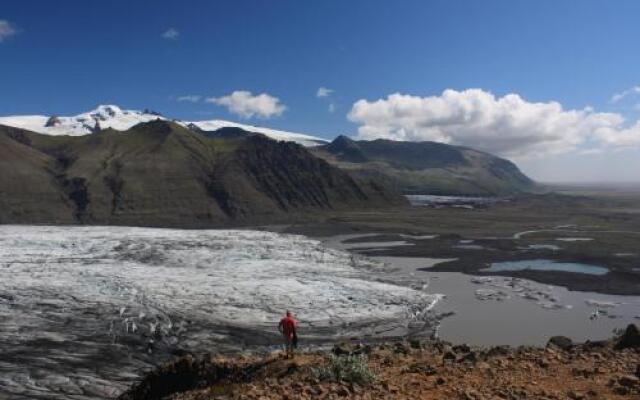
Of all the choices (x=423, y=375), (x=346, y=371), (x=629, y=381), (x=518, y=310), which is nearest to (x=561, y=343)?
(x=629, y=381)

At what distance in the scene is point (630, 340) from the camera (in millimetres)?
16422

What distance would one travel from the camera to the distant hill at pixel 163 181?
11494 cm

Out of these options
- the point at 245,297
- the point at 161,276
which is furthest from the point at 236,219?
the point at 245,297

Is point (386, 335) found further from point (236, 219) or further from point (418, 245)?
point (236, 219)

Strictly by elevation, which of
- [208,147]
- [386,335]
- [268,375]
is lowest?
[386,335]

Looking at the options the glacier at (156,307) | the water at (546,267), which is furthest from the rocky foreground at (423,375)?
the water at (546,267)

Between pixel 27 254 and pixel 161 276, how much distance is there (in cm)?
1892

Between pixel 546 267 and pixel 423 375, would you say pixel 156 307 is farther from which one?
pixel 546 267

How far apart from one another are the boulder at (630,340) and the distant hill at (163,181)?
97.4 metres

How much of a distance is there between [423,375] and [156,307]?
76.9 feet

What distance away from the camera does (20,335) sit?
90.9 feet

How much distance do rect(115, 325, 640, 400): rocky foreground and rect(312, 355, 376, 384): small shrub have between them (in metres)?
0.02

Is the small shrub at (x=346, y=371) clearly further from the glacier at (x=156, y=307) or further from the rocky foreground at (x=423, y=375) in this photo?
the glacier at (x=156, y=307)

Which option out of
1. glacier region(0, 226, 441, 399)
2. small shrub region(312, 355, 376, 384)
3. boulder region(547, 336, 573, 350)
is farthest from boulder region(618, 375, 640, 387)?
glacier region(0, 226, 441, 399)
